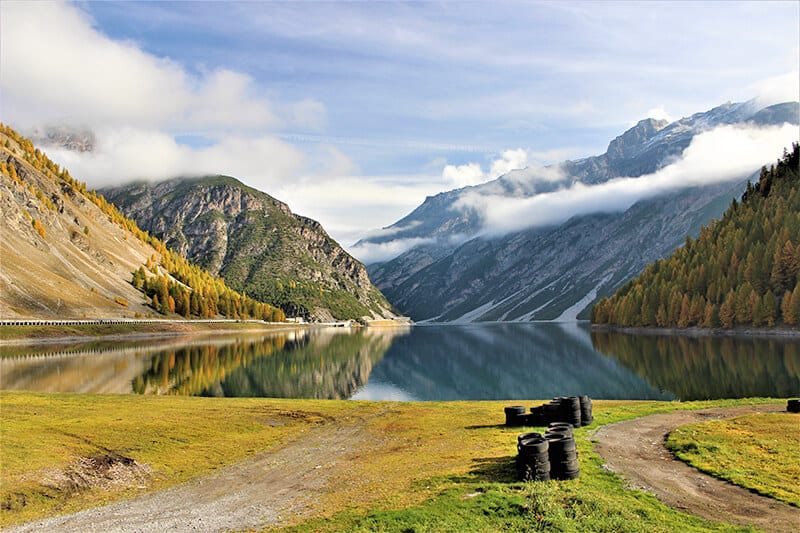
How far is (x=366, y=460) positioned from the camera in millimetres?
31031

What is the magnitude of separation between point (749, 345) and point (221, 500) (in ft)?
427

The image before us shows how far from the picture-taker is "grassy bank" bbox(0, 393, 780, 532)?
20359 millimetres

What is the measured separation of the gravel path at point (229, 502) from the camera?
2103 cm

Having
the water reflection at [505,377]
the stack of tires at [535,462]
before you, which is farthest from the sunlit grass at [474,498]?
the water reflection at [505,377]

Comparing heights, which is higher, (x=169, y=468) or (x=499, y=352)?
(x=169, y=468)

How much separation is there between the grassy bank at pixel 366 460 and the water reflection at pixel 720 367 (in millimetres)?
20281

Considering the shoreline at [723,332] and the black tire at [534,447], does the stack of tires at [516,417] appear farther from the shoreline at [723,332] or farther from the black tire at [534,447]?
the shoreline at [723,332]

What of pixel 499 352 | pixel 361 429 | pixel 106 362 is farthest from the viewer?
pixel 499 352

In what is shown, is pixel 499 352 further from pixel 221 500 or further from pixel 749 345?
pixel 221 500

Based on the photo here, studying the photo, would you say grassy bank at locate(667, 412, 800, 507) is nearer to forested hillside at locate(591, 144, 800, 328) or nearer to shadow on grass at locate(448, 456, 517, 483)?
shadow on grass at locate(448, 456, 517, 483)

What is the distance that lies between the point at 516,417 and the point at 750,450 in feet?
47.7

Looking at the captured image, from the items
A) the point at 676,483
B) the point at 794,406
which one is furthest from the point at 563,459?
the point at 794,406

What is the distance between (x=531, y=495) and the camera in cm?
2238

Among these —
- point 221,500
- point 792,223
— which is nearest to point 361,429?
point 221,500
